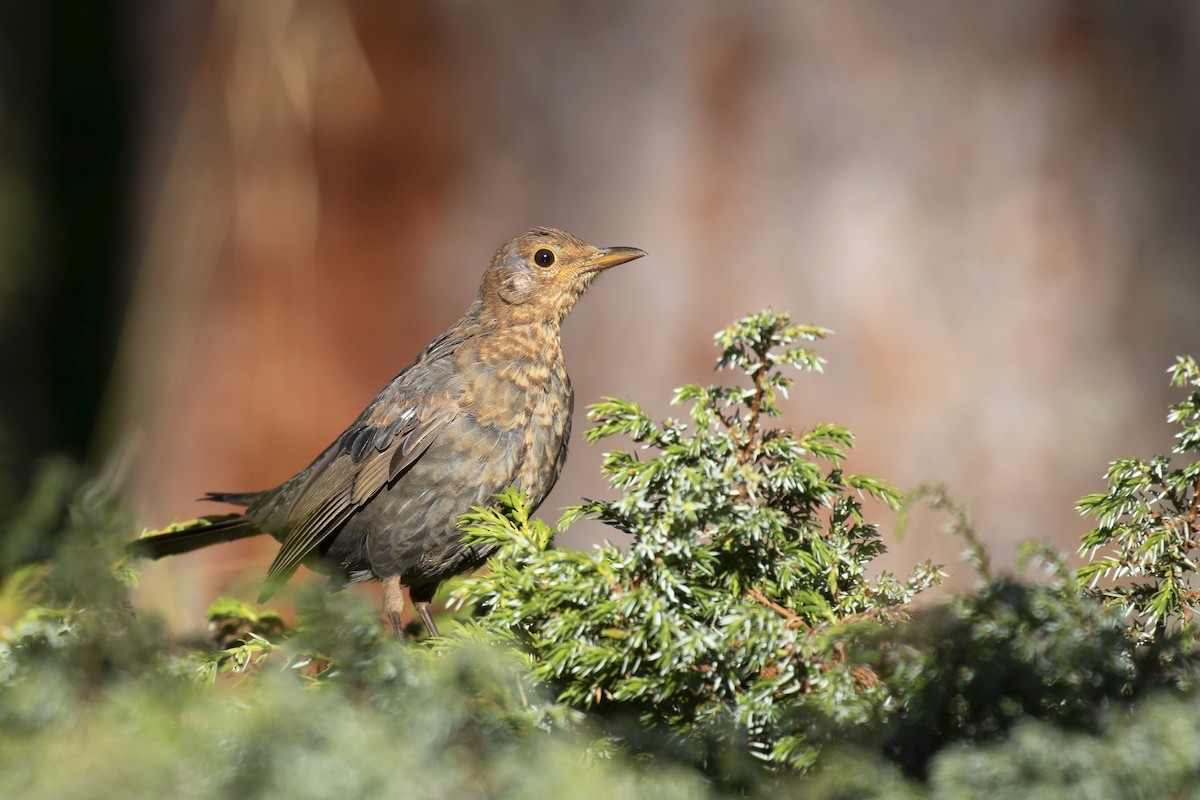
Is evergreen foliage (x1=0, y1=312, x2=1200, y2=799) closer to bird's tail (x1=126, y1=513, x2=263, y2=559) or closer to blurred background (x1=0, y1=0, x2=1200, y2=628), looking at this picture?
bird's tail (x1=126, y1=513, x2=263, y2=559)

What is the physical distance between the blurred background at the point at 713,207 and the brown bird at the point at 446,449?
1.08 m

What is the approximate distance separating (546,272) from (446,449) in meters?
0.73

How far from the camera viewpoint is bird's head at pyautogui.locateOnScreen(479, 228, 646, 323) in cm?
367

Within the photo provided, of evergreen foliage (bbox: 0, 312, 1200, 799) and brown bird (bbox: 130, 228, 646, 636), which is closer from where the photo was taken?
evergreen foliage (bbox: 0, 312, 1200, 799)

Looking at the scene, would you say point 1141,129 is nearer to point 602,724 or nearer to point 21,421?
point 602,724

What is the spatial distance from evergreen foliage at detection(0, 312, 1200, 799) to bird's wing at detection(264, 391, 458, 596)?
1.26 metres

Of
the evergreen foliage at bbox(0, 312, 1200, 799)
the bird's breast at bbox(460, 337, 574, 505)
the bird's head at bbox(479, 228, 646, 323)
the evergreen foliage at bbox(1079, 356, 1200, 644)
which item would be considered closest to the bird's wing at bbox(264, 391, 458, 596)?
the bird's breast at bbox(460, 337, 574, 505)

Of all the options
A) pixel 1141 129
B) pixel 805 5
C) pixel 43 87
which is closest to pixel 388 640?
pixel 805 5

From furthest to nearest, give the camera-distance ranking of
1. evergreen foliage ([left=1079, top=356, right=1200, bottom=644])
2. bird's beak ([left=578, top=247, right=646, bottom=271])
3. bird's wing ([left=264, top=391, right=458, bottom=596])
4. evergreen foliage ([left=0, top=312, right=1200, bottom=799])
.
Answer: bird's beak ([left=578, top=247, right=646, bottom=271]), bird's wing ([left=264, top=391, right=458, bottom=596]), evergreen foliage ([left=1079, top=356, right=1200, bottom=644]), evergreen foliage ([left=0, top=312, right=1200, bottom=799])

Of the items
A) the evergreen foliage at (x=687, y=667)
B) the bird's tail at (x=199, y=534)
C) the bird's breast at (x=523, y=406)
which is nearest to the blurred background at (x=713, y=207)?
the bird's tail at (x=199, y=534)

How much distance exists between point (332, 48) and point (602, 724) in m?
3.60

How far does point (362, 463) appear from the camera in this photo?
356cm

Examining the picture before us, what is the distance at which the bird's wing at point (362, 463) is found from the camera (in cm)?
342

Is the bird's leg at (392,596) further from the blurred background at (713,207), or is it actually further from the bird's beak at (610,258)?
the blurred background at (713,207)
